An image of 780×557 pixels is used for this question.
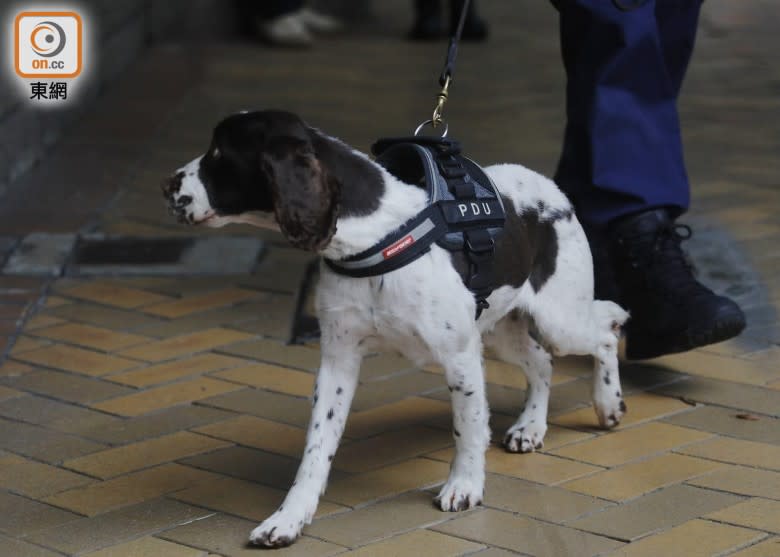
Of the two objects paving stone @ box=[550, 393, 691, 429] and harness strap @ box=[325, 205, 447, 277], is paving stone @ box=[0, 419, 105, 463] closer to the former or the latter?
harness strap @ box=[325, 205, 447, 277]

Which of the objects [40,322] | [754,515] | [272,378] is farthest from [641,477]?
[40,322]

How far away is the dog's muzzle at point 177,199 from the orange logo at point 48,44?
3465 mm

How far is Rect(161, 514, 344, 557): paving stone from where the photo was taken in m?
3.03

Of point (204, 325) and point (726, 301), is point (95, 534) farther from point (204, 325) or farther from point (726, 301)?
point (726, 301)

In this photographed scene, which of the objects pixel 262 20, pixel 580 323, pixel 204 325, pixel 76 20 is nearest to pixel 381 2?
pixel 262 20

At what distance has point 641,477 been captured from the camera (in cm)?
341

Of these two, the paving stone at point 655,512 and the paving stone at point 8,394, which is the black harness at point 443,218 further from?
the paving stone at point 8,394

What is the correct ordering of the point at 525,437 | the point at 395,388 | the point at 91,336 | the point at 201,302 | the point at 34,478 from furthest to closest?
the point at 201,302 < the point at 91,336 < the point at 395,388 < the point at 525,437 < the point at 34,478

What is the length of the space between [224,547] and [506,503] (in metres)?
0.69

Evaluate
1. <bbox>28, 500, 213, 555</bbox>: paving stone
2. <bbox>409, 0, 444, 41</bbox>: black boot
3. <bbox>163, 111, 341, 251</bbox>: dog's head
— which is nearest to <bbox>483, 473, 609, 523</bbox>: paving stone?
<bbox>28, 500, 213, 555</bbox>: paving stone

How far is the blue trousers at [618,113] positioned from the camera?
13.7ft

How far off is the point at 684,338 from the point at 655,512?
0.92m

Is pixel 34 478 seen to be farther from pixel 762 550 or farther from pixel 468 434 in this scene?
pixel 762 550

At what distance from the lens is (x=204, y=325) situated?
4.62 metres
